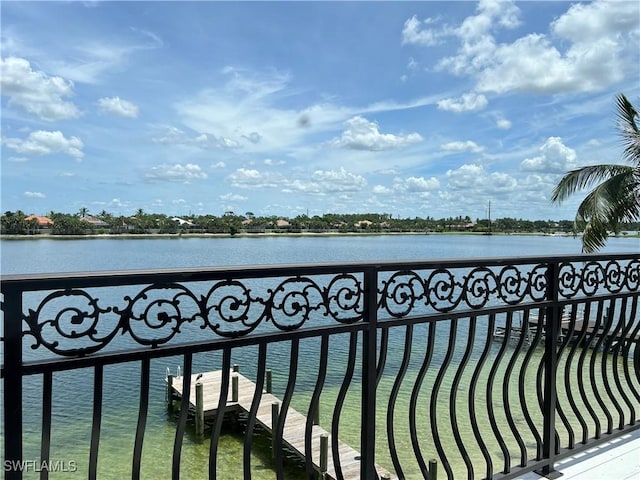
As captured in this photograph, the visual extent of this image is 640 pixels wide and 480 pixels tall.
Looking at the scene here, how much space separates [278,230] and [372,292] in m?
59.5

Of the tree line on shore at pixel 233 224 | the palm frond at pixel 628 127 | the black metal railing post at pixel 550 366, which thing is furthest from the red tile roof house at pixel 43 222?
the black metal railing post at pixel 550 366

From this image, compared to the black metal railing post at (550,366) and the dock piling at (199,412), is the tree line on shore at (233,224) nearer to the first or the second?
the dock piling at (199,412)

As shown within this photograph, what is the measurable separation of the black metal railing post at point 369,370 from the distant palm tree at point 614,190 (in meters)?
9.87

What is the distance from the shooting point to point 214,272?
1318mm

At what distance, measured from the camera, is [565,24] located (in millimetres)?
7230

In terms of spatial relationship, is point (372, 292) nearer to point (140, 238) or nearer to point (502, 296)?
point (502, 296)

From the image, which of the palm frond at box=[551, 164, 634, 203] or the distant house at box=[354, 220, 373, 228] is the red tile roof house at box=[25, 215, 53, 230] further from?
the palm frond at box=[551, 164, 634, 203]

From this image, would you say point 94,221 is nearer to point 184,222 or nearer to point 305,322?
point 184,222

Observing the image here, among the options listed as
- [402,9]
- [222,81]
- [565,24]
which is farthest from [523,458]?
[222,81]

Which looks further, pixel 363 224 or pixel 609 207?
pixel 363 224

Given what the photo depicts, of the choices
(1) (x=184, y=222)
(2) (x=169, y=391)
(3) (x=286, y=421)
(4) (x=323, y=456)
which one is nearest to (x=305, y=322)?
(4) (x=323, y=456)

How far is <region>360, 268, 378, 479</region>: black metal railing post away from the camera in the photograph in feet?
5.29

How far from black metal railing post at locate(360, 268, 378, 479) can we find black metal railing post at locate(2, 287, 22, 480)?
1.07 m

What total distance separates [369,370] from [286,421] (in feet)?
21.1
